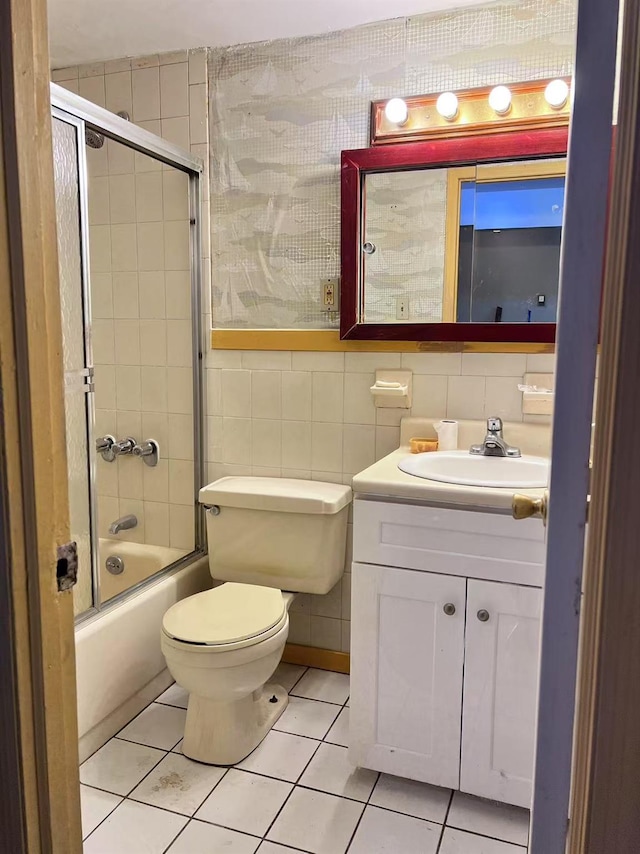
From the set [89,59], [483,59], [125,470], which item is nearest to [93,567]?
[125,470]

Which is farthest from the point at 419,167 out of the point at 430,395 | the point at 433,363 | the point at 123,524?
the point at 123,524

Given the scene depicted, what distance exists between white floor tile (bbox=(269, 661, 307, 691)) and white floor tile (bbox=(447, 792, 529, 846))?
747mm

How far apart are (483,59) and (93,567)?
1959 millimetres

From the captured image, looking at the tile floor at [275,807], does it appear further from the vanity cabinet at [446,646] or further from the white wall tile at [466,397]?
the white wall tile at [466,397]

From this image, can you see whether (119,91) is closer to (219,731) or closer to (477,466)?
(477,466)

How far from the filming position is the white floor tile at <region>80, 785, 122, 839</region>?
1665mm

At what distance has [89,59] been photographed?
7.85 ft

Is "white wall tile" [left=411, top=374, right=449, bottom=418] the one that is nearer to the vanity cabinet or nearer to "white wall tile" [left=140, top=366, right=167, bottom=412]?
the vanity cabinet

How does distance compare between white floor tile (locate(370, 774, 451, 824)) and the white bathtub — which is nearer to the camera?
white floor tile (locate(370, 774, 451, 824))

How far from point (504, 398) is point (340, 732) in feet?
3.86

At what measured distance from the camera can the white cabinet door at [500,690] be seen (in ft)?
5.26

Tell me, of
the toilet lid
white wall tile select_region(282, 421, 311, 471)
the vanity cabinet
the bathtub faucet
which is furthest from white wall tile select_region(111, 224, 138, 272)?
the vanity cabinet

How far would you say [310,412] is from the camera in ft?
7.75

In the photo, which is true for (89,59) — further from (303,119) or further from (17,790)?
(17,790)
